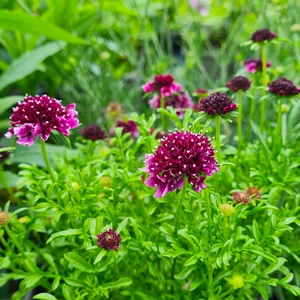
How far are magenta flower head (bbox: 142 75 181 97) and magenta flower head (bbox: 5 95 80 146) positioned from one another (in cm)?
27

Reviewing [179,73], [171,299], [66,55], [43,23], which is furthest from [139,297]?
[179,73]

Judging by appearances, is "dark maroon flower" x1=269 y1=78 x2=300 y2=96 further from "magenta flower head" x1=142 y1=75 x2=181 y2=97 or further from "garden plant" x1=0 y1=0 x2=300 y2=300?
"magenta flower head" x1=142 y1=75 x2=181 y2=97

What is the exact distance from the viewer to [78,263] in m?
0.61

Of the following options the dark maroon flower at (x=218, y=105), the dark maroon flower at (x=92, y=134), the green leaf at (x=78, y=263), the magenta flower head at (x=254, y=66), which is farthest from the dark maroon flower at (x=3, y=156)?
the magenta flower head at (x=254, y=66)

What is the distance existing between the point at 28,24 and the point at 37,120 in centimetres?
58

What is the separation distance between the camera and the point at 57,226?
784 millimetres

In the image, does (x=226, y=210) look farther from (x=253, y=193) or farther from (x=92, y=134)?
(x=92, y=134)

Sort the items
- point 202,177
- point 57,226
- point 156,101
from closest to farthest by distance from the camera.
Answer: point 202,177, point 57,226, point 156,101

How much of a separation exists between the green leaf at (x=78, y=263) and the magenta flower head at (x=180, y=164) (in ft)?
0.55

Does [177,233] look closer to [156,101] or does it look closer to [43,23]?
[156,101]

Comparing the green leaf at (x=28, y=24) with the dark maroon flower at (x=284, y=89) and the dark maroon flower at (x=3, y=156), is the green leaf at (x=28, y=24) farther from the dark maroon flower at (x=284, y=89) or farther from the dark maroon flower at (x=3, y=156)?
the dark maroon flower at (x=284, y=89)

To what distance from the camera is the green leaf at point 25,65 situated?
1220mm

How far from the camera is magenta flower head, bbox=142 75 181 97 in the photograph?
2.76 feet

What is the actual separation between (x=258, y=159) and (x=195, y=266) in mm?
293
